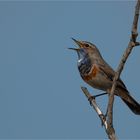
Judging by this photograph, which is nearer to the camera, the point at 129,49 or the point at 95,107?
the point at 129,49

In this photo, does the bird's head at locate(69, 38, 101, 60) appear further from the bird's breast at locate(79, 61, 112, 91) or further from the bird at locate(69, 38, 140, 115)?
the bird's breast at locate(79, 61, 112, 91)

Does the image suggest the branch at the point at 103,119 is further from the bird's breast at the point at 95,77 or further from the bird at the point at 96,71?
the bird's breast at the point at 95,77

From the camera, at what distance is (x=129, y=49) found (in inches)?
249

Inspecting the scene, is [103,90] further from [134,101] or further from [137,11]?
[137,11]

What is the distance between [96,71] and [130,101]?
1196mm

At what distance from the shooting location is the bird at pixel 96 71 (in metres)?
10.4

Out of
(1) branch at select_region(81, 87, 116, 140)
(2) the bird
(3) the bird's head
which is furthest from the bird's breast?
(1) branch at select_region(81, 87, 116, 140)

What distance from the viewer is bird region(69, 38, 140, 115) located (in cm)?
1044

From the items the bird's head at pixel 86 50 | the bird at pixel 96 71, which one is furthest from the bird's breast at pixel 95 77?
the bird's head at pixel 86 50

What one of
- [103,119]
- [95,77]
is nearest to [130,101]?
[95,77]

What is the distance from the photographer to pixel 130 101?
33.4 ft

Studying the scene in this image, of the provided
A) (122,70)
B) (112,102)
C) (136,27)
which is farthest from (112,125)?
(136,27)

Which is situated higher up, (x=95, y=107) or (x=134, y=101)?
(x=95, y=107)

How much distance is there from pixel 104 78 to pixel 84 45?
1.12 meters
